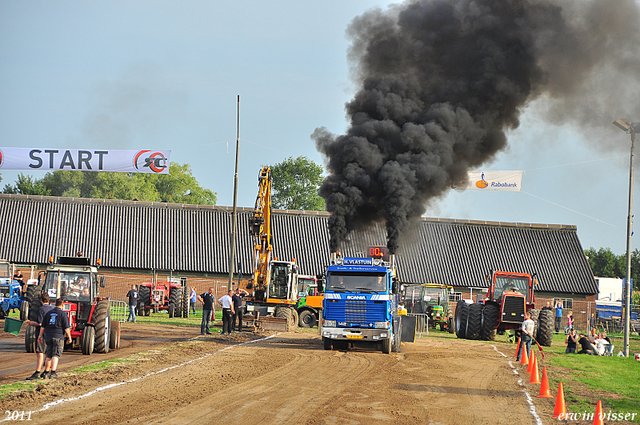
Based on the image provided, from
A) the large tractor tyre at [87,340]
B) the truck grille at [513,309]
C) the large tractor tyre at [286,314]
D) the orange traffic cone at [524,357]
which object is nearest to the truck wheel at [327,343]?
the orange traffic cone at [524,357]

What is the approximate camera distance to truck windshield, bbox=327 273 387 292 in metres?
20.7

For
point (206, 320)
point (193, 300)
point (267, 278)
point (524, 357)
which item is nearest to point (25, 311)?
point (206, 320)

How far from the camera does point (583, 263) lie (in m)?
52.4

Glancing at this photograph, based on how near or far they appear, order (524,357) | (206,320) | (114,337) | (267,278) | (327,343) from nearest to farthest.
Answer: (114,337) → (524,357) → (327,343) → (206,320) → (267,278)

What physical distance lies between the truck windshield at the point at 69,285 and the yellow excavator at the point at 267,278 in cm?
1173

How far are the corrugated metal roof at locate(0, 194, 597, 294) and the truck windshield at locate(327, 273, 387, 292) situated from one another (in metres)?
27.8

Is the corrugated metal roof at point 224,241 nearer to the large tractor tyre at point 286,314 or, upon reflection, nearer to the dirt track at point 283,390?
the large tractor tyre at point 286,314

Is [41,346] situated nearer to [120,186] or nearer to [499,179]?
[499,179]

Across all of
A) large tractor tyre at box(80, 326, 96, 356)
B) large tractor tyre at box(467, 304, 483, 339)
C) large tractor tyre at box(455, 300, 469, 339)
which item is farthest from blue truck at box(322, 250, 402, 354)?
large tractor tyre at box(455, 300, 469, 339)

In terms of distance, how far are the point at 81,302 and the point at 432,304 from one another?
854 inches

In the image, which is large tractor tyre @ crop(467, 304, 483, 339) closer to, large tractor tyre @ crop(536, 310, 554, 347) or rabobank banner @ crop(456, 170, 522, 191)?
large tractor tyre @ crop(536, 310, 554, 347)

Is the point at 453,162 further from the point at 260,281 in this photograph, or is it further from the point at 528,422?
the point at 528,422

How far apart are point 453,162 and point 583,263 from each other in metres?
29.8

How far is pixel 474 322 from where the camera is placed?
1112 inches
